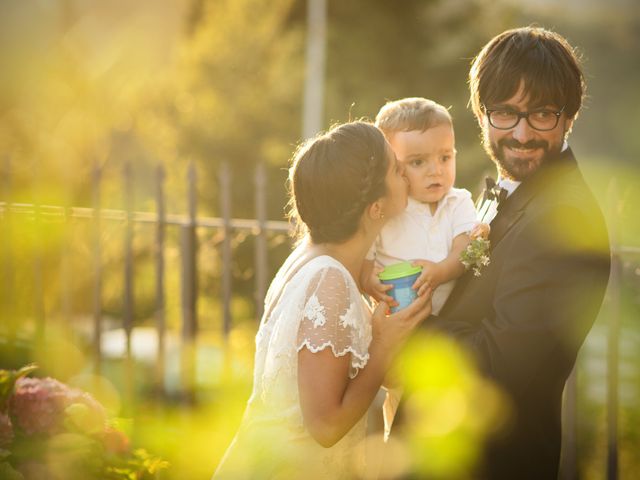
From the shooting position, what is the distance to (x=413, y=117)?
122 inches

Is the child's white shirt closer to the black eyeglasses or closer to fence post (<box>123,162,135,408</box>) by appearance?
the black eyeglasses

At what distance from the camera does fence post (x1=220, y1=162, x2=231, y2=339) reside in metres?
5.95

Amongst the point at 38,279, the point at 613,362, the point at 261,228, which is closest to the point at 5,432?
the point at 613,362

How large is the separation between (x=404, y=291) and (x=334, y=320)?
298mm

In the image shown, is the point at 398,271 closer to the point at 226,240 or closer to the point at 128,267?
the point at 226,240

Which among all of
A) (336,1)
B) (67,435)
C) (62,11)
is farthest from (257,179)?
(62,11)

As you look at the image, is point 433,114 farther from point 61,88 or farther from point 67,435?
point 61,88

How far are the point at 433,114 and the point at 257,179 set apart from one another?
2876mm

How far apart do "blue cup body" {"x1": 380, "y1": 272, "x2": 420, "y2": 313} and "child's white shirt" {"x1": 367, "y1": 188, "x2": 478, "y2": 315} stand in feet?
0.56

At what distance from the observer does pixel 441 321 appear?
274 centimetres

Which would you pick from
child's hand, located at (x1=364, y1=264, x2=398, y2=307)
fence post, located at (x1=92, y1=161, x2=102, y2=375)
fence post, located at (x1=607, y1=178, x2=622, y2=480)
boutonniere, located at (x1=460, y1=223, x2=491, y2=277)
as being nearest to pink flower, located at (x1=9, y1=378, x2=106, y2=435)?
child's hand, located at (x1=364, y1=264, x2=398, y2=307)

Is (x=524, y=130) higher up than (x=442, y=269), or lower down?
higher up

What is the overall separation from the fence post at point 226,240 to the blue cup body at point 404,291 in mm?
3137

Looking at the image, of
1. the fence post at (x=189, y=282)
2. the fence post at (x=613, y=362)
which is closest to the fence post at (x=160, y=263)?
the fence post at (x=189, y=282)
